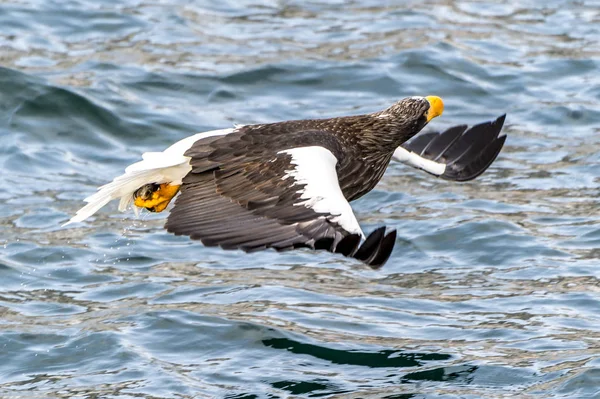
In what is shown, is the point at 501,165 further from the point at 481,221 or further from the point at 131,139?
the point at 131,139

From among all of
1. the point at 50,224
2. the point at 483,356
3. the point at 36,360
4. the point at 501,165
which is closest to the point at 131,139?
the point at 50,224

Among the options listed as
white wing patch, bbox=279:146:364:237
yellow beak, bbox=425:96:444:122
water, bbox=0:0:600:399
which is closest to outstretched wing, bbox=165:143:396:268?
white wing patch, bbox=279:146:364:237

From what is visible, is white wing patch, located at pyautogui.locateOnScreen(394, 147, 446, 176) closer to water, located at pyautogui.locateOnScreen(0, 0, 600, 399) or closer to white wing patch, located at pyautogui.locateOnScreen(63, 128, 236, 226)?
water, located at pyautogui.locateOnScreen(0, 0, 600, 399)

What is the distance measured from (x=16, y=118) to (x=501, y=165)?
13.4ft

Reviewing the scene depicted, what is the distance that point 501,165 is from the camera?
10164 millimetres

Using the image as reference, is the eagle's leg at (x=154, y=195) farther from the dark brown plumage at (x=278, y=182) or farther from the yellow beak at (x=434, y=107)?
the yellow beak at (x=434, y=107)

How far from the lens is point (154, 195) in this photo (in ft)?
22.8

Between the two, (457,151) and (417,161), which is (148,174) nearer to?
(417,161)

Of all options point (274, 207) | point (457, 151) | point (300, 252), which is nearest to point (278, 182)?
point (274, 207)

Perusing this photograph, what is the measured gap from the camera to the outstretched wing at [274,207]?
18.6ft

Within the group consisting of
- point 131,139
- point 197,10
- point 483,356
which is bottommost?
point 483,356

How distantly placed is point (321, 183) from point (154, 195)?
4.04 ft

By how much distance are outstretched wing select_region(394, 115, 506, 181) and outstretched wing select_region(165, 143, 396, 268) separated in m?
1.65

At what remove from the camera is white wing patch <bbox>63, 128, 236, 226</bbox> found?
6684 millimetres
